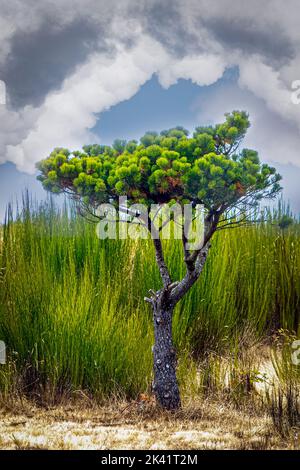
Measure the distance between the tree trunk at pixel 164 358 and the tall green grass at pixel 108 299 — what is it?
0.45 meters

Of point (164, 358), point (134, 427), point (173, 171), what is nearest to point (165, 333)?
point (164, 358)

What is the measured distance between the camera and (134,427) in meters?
2.85

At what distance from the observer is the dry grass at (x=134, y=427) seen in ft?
8.58

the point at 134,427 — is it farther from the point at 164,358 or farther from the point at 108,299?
the point at 108,299

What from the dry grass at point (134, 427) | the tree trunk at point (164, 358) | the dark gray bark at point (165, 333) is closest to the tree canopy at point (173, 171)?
the dark gray bark at point (165, 333)

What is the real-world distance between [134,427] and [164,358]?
40 centimetres

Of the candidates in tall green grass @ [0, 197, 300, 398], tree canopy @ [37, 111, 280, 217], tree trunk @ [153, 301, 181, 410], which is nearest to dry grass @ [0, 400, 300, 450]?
tree trunk @ [153, 301, 181, 410]

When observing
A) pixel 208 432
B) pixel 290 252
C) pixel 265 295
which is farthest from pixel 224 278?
pixel 208 432

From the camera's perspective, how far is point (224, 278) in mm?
4715

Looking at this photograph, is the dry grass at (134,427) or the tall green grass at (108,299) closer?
the dry grass at (134,427)

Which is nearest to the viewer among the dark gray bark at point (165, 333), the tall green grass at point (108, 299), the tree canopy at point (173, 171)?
the tree canopy at point (173, 171)

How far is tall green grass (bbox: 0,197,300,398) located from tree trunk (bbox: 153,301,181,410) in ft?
1.49

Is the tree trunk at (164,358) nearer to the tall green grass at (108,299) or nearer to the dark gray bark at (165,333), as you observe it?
the dark gray bark at (165,333)

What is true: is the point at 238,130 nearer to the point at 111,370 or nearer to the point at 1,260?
the point at 111,370
